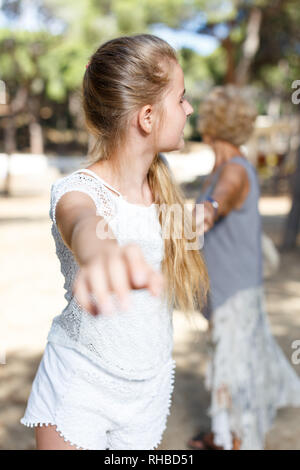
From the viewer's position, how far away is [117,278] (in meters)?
0.75

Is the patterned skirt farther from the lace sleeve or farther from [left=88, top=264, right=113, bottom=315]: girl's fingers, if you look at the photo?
[left=88, top=264, right=113, bottom=315]: girl's fingers

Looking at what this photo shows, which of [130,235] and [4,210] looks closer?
[130,235]

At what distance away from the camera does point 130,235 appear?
1599 mm

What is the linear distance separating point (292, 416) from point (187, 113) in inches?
101

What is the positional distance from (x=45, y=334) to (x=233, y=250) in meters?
2.75

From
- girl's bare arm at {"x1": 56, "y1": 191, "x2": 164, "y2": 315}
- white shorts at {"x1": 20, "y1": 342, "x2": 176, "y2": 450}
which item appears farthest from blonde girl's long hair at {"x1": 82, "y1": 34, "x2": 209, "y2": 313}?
girl's bare arm at {"x1": 56, "y1": 191, "x2": 164, "y2": 315}

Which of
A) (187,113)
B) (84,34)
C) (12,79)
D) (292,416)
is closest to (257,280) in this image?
(292,416)

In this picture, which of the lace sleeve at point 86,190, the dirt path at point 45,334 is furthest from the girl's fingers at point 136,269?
the dirt path at point 45,334

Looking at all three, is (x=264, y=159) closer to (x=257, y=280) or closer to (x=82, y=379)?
(x=257, y=280)

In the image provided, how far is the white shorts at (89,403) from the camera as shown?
5.18ft

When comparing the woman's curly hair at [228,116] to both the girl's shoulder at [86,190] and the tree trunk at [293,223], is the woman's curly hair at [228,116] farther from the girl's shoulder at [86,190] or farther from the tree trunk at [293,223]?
the tree trunk at [293,223]

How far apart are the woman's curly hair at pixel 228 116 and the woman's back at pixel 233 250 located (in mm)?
162

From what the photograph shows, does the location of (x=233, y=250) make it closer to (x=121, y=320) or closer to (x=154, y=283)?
(x=121, y=320)

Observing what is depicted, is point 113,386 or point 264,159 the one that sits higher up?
point 113,386
